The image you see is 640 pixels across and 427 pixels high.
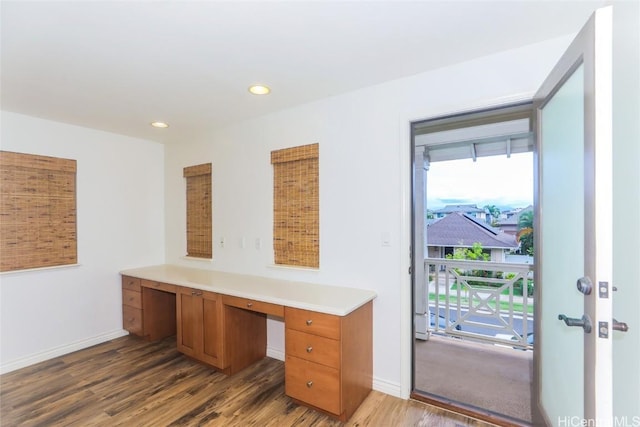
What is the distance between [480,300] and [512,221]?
0.98 meters

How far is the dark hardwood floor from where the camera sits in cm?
205

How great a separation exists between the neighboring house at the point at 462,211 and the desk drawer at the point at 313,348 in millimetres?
2428

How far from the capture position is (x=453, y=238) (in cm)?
378

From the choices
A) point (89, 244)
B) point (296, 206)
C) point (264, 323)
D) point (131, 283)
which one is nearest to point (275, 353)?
point (264, 323)

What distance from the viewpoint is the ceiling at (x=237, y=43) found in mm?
1479

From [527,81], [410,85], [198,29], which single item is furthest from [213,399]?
[527,81]

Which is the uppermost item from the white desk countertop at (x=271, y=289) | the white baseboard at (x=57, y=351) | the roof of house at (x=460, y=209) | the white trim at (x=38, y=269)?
the roof of house at (x=460, y=209)

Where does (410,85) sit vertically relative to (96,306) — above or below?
above

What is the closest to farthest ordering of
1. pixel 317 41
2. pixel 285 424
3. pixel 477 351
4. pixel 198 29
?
1. pixel 198 29
2. pixel 317 41
3. pixel 285 424
4. pixel 477 351

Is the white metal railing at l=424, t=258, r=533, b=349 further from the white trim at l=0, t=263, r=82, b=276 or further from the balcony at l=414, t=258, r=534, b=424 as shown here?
the white trim at l=0, t=263, r=82, b=276

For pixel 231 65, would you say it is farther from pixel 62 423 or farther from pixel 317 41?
pixel 62 423

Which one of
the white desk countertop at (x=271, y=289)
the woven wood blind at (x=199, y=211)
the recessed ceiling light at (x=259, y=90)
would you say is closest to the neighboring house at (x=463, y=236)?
the white desk countertop at (x=271, y=289)

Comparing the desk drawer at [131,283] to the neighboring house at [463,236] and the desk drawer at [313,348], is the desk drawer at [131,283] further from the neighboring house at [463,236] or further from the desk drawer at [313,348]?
the neighboring house at [463,236]

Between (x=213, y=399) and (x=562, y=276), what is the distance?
96.0 inches
